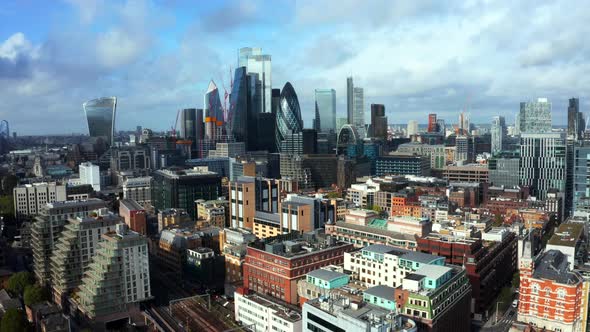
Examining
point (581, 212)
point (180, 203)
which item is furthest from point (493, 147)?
point (180, 203)

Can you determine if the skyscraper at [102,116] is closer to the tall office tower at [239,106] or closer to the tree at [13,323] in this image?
the tall office tower at [239,106]

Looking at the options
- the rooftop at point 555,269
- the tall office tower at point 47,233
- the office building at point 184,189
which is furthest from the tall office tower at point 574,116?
the tall office tower at point 47,233

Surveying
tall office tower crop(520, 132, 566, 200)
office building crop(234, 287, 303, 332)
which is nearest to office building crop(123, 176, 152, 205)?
office building crop(234, 287, 303, 332)

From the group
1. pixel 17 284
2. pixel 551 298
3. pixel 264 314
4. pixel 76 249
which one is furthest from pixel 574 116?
pixel 17 284

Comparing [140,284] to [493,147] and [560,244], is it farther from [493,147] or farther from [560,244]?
[493,147]

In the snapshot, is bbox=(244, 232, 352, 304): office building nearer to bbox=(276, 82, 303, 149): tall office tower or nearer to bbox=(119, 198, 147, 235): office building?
bbox=(119, 198, 147, 235): office building

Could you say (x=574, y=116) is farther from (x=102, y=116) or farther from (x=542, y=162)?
(x=102, y=116)

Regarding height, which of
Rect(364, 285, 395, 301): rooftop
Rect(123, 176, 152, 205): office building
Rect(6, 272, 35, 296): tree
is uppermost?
Rect(123, 176, 152, 205): office building
